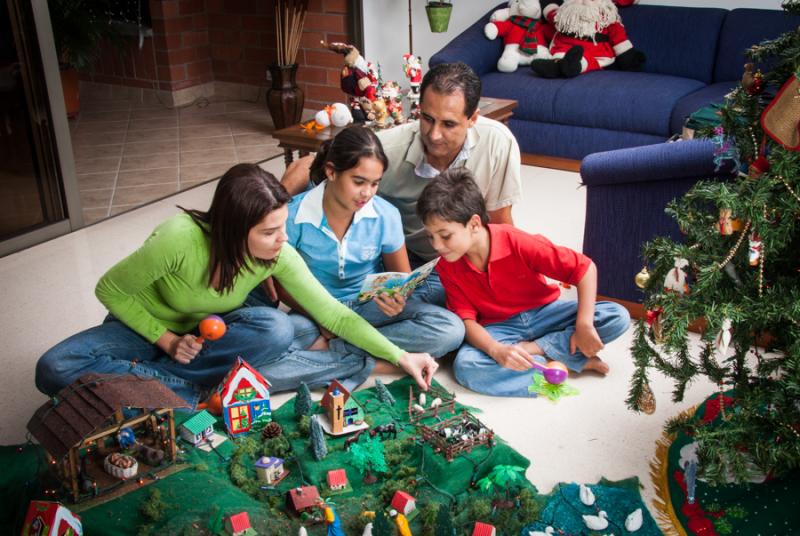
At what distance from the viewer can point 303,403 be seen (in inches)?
94.4

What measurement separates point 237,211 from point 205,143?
325 cm

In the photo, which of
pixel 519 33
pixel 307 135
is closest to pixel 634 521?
pixel 307 135

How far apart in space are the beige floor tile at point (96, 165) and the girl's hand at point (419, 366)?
2.95 metres

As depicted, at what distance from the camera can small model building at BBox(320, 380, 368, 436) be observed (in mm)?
2279

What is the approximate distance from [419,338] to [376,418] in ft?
1.10

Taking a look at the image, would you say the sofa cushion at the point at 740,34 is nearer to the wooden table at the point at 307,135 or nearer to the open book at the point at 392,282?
the wooden table at the point at 307,135

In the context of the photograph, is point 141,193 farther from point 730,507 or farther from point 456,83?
point 730,507

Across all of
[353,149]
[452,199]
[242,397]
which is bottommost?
[242,397]

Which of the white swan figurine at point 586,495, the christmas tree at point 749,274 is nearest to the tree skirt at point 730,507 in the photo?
the christmas tree at point 749,274

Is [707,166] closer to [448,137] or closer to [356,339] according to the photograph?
[448,137]

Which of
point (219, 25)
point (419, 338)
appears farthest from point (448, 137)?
point (219, 25)

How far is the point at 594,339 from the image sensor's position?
100 inches

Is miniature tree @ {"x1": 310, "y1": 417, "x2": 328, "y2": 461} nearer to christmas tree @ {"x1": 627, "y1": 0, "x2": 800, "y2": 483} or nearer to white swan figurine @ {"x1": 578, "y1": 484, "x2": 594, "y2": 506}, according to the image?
white swan figurine @ {"x1": 578, "y1": 484, "x2": 594, "y2": 506}

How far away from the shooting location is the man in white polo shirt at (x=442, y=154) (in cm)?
266
